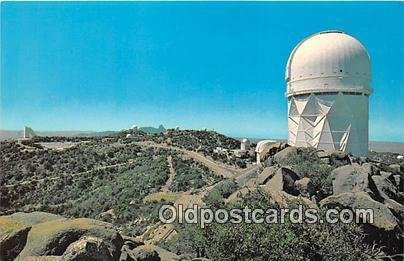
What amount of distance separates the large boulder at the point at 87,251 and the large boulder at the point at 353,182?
23.4 feet

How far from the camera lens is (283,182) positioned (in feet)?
40.3

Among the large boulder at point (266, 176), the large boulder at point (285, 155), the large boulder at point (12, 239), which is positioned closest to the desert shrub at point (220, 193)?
the large boulder at point (266, 176)

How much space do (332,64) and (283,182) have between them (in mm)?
9437

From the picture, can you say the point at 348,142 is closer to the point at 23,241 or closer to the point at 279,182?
the point at 279,182

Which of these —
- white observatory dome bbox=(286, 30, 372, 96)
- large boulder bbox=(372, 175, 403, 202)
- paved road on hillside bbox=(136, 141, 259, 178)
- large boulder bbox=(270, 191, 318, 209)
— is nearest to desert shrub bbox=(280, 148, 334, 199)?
large boulder bbox=(372, 175, 403, 202)

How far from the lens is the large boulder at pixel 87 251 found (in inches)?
284

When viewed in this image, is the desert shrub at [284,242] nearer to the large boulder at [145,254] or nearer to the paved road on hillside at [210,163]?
the large boulder at [145,254]

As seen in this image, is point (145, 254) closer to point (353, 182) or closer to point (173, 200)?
point (353, 182)

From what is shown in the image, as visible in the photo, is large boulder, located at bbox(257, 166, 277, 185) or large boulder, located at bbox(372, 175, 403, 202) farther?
large boulder, located at bbox(372, 175, 403, 202)

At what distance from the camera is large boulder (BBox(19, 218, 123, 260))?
26.0ft

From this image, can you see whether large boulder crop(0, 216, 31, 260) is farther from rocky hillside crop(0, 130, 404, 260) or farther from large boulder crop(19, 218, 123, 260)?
large boulder crop(19, 218, 123, 260)

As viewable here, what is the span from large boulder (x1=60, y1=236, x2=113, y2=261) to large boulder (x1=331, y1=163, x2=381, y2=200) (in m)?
7.12

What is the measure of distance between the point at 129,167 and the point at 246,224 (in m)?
15.5

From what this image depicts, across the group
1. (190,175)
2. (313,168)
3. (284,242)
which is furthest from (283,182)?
(190,175)
